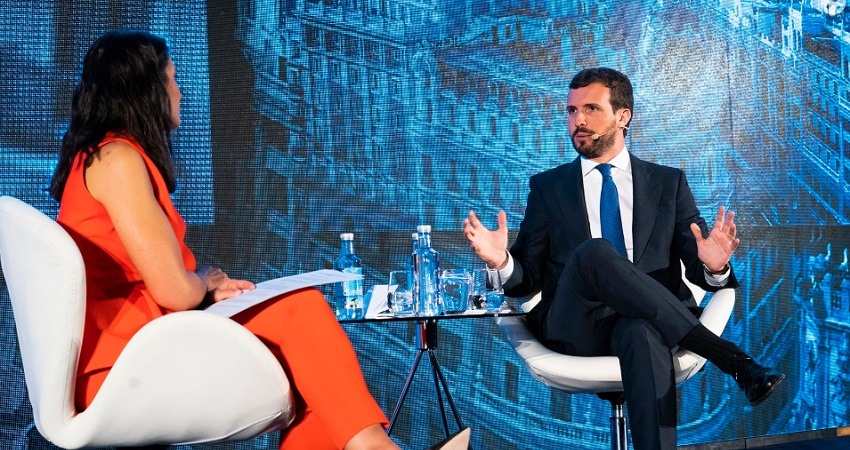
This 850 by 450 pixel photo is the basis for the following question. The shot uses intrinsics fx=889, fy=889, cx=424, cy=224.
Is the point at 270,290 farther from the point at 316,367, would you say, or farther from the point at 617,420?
the point at 617,420

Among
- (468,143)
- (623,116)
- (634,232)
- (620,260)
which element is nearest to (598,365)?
(620,260)

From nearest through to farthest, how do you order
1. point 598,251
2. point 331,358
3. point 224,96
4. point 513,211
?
point 331,358
point 598,251
point 224,96
point 513,211

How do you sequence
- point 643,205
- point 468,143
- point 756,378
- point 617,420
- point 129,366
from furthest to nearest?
point 468,143 < point 643,205 < point 617,420 < point 756,378 < point 129,366

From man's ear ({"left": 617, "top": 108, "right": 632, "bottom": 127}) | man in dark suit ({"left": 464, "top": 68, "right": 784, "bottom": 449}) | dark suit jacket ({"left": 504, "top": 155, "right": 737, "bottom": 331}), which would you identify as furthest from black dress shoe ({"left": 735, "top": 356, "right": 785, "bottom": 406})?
man's ear ({"left": 617, "top": 108, "right": 632, "bottom": 127})

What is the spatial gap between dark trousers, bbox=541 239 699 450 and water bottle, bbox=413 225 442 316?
12.3 inches

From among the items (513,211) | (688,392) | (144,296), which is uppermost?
(144,296)

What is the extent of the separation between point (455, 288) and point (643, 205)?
63 cm

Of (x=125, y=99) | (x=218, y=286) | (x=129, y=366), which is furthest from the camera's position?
(x=218, y=286)

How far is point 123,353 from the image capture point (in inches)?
58.8

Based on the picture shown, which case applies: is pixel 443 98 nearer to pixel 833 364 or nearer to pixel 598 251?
pixel 598 251

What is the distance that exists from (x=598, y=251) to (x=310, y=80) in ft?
4.90

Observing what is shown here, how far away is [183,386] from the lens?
1.53 meters

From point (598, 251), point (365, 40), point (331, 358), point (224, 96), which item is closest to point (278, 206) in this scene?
Answer: point (224, 96)

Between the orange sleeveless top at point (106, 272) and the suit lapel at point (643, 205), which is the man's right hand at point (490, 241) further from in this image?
the orange sleeveless top at point (106, 272)
